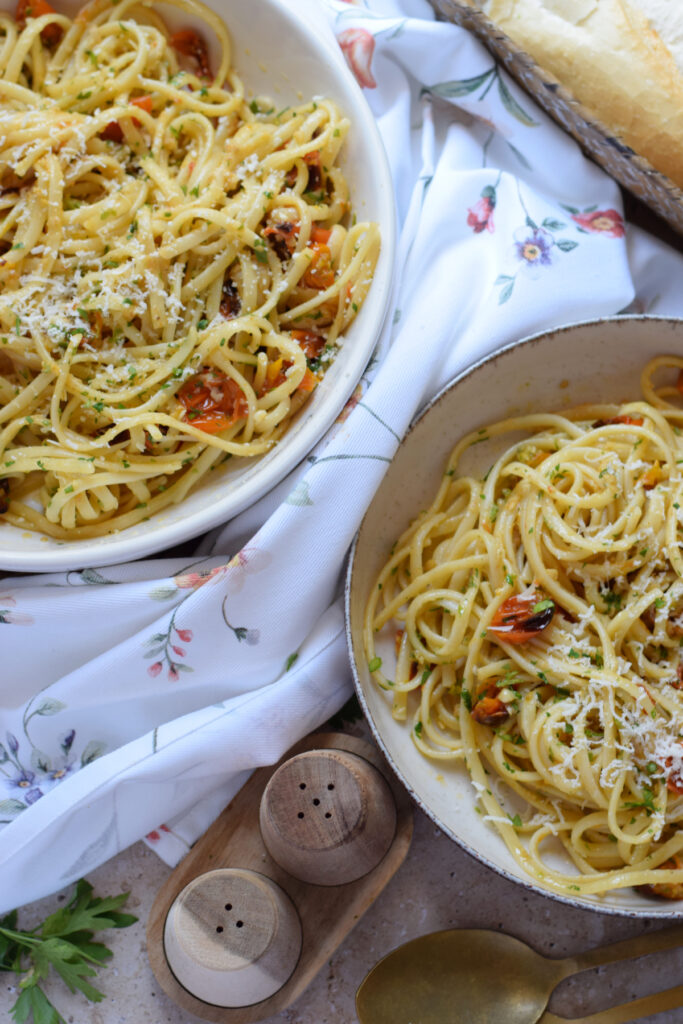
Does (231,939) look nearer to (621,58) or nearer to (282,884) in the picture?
(282,884)

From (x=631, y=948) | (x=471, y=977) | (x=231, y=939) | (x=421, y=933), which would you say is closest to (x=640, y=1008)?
(x=631, y=948)

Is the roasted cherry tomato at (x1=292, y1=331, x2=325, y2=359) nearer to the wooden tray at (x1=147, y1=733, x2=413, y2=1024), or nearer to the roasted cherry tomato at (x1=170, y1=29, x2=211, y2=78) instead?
the roasted cherry tomato at (x1=170, y1=29, x2=211, y2=78)

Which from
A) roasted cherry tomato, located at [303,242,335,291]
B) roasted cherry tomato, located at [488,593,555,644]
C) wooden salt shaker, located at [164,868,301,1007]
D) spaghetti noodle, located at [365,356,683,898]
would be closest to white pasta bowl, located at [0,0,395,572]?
roasted cherry tomato, located at [303,242,335,291]

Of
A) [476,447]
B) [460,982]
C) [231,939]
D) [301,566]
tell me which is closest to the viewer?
[231,939]

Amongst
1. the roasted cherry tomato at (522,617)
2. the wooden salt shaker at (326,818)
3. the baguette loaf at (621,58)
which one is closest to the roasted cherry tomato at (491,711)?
the roasted cherry tomato at (522,617)

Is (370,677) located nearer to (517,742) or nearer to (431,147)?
(517,742)

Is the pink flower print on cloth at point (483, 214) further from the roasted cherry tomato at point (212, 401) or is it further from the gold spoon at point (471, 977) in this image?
the gold spoon at point (471, 977)

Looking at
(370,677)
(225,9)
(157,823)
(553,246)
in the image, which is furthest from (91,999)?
(225,9)
